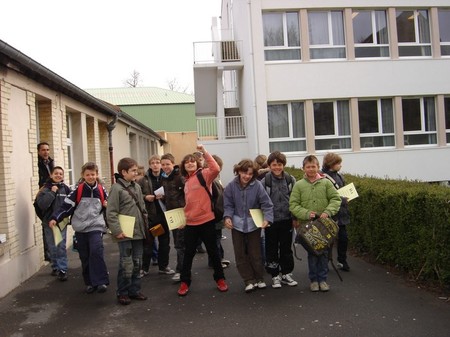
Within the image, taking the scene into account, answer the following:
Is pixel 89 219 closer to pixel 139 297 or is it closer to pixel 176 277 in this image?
pixel 139 297

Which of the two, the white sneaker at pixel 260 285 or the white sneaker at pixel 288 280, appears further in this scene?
the white sneaker at pixel 288 280

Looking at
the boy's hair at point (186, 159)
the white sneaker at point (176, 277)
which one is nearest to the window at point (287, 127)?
the white sneaker at point (176, 277)

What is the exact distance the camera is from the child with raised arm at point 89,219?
608 cm

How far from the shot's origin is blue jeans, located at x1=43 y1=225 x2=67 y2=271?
699 centimetres

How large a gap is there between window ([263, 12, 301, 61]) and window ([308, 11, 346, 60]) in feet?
1.82

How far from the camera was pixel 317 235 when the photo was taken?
573 centimetres

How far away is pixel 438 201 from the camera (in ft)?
18.3

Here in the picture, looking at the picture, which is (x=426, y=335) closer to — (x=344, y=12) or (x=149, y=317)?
(x=149, y=317)

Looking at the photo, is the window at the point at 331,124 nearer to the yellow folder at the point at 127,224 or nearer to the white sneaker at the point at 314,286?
the white sneaker at the point at 314,286

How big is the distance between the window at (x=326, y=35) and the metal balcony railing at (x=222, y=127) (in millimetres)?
4018

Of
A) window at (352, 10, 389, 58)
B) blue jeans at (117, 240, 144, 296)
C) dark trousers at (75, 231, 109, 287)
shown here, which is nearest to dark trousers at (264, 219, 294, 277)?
blue jeans at (117, 240, 144, 296)

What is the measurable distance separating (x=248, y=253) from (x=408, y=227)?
2.18m

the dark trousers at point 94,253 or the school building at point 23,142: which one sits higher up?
the school building at point 23,142

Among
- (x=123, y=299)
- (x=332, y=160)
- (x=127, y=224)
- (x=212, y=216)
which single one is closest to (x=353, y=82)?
(x=332, y=160)
